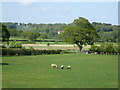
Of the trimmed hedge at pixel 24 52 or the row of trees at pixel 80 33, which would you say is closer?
the trimmed hedge at pixel 24 52

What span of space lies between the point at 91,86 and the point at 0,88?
4289 mm

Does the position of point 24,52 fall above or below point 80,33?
below

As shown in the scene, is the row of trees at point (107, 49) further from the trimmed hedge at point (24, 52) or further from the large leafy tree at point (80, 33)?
the trimmed hedge at point (24, 52)

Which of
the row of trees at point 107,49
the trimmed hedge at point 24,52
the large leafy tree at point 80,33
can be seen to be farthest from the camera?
the large leafy tree at point 80,33

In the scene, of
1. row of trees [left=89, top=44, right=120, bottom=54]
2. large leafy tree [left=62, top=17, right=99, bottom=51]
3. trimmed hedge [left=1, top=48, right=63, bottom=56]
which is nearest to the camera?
trimmed hedge [left=1, top=48, right=63, bottom=56]

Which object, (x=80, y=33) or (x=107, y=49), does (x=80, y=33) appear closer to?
(x=80, y=33)

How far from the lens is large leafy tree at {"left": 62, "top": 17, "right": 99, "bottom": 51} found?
181 feet

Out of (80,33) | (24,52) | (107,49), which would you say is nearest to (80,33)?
(80,33)

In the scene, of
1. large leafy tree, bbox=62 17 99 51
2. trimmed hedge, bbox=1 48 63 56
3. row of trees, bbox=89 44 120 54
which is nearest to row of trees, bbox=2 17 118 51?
large leafy tree, bbox=62 17 99 51

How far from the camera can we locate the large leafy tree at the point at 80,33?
55.0 m

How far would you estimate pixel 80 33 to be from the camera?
181 ft

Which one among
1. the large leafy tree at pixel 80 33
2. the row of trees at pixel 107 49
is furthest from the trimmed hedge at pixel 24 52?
the row of trees at pixel 107 49

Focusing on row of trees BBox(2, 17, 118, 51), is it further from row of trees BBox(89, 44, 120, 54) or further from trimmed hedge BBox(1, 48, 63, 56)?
trimmed hedge BBox(1, 48, 63, 56)

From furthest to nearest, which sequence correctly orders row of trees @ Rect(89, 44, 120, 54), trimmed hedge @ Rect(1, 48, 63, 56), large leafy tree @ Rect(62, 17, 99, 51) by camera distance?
large leafy tree @ Rect(62, 17, 99, 51)
row of trees @ Rect(89, 44, 120, 54)
trimmed hedge @ Rect(1, 48, 63, 56)
